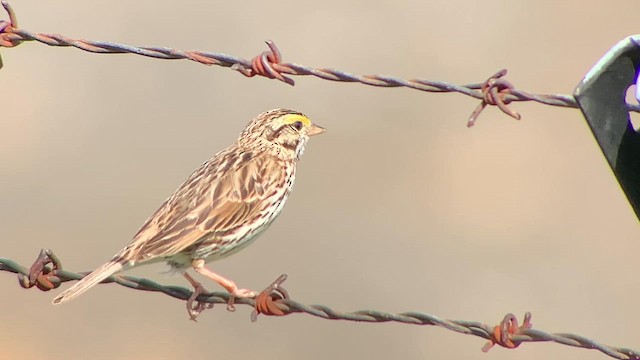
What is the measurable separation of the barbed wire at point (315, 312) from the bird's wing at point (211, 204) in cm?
65

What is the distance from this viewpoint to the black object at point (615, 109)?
6.04m

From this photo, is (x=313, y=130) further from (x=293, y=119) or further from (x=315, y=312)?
(x=315, y=312)

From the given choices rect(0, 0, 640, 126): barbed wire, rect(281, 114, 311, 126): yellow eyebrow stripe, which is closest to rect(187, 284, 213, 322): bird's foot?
rect(0, 0, 640, 126): barbed wire

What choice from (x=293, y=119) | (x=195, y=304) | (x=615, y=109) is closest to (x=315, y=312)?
(x=195, y=304)

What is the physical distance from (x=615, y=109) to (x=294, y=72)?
1537 mm

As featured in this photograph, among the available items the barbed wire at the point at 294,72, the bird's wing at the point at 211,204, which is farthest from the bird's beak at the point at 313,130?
the barbed wire at the point at 294,72

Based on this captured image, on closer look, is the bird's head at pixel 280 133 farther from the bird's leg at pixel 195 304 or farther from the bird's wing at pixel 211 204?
the bird's leg at pixel 195 304

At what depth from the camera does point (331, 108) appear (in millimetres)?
18703

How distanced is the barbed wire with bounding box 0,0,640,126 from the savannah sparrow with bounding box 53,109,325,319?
1268 millimetres

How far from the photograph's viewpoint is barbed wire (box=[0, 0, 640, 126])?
6438mm

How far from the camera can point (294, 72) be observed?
22.7 feet

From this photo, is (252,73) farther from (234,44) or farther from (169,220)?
(234,44)

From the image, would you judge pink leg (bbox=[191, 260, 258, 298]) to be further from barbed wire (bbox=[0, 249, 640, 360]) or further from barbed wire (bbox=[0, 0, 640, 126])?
barbed wire (bbox=[0, 0, 640, 126])

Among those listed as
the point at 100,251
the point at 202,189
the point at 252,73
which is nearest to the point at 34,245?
the point at 100,251
